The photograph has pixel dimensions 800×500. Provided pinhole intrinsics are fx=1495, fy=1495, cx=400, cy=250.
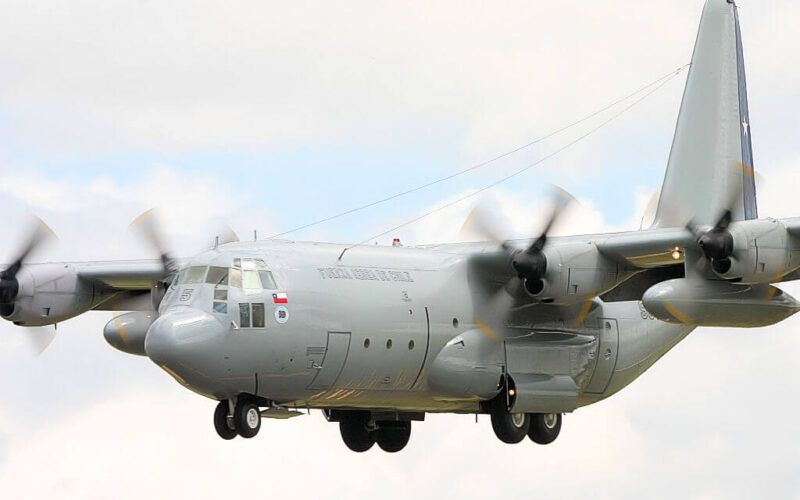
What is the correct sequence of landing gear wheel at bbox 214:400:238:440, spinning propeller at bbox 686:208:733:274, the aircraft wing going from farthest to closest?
1. the aircraft wing
2. spinning propeller at bbox 686:208:733:274
3. landing gear wheel at bbox 214:400:238:440

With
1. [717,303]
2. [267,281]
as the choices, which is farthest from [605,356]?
[267,281]

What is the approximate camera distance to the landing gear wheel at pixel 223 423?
19812mm

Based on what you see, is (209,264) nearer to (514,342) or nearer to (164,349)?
(164,349)

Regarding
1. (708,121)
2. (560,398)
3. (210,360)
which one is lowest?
(560,398)

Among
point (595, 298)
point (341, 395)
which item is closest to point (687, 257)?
point (595, 298)

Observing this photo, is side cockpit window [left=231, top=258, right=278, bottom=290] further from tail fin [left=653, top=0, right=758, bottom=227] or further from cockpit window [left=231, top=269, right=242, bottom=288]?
tail fin [left=653, top=0, right=758, bottom=227]

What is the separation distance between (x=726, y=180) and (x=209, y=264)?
1104 centimetres

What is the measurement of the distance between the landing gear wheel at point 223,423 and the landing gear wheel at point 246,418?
0.23 m

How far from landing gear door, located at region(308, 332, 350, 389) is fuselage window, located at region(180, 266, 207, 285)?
1.86m

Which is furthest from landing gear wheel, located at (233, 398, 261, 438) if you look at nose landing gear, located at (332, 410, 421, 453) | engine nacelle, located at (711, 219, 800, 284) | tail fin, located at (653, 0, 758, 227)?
tail fin, located at (653, 0, 758, 227)

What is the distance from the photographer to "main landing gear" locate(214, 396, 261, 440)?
19562 millimetres

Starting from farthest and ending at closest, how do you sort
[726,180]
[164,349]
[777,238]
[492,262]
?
[726,180], [492,262], [777,238], [164,349]

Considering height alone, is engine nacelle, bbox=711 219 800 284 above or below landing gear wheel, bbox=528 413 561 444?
above

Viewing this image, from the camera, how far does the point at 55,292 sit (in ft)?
77.5
